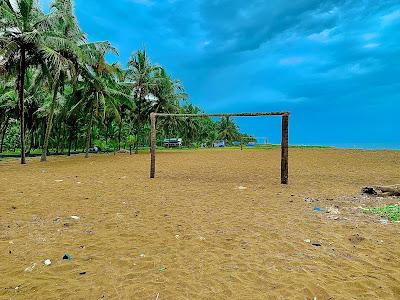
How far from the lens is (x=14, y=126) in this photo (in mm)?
40625

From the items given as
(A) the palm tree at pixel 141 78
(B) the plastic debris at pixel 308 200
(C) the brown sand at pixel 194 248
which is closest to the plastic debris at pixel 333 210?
(C) the brown sand at pixel 194 248

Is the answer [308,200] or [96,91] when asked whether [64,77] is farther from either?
[308,200]

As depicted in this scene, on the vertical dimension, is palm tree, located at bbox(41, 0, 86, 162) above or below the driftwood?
above

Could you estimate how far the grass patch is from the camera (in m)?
5.32

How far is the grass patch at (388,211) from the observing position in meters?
5.32

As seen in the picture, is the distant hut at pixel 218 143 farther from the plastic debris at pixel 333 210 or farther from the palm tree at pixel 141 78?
the plastic debris at pixel 333 210

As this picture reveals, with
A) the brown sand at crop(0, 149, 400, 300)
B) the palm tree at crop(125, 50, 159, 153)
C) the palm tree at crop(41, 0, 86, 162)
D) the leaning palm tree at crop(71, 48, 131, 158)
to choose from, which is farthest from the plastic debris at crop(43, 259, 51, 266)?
the palm tree at crop(125, 50, 159, 153)

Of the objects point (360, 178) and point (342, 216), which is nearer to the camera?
point (342, 216)

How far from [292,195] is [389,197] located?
2243 mm

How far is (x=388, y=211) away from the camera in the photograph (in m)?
5.68

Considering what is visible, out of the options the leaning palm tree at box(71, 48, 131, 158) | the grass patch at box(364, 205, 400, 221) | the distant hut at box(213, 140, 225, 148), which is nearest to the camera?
the grass patch at box(364, 205, 400, 221)

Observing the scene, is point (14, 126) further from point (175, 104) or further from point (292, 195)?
point (292, 195)

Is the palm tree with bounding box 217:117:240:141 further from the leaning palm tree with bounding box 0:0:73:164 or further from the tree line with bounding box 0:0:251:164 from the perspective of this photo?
the leaning palm tree with bounding box 0:0:73:164

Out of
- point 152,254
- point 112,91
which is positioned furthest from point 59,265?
point 112,91
